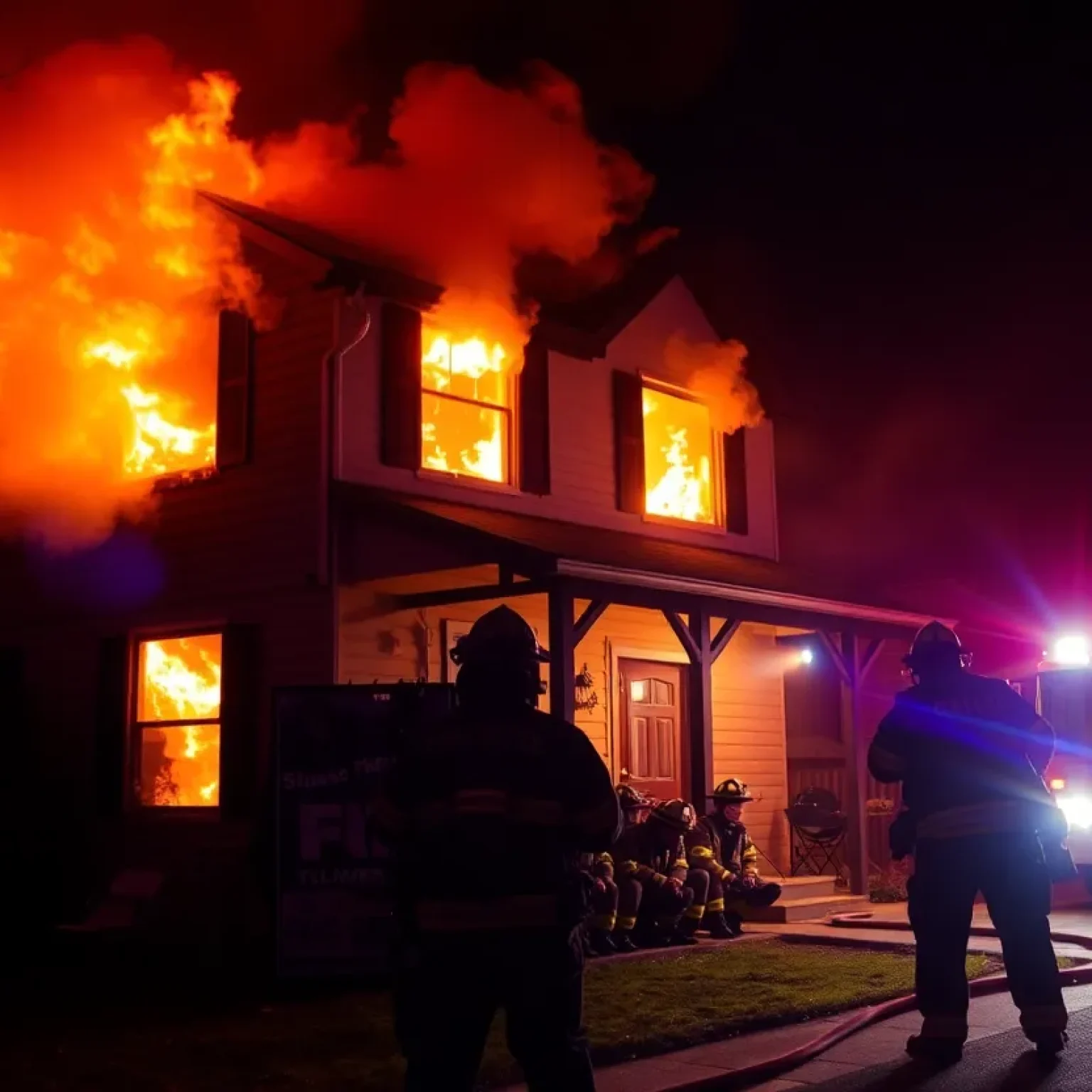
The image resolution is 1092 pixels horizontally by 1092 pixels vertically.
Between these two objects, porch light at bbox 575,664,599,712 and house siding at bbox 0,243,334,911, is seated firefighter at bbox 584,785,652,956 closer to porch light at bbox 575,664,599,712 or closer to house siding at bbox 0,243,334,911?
house siding at bbox 0,243,334,911

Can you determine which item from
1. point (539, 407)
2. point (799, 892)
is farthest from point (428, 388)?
point (799, 892)

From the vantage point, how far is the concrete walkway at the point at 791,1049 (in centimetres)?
636

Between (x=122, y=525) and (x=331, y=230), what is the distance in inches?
144

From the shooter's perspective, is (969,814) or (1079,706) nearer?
(969,814)

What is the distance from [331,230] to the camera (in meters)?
14.2

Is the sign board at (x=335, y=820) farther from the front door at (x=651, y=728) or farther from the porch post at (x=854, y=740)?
the porch post at (x=854, y=740)

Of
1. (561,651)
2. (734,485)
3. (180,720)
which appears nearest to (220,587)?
(180,720)

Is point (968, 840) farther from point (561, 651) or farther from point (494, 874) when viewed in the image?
point (561, 651)

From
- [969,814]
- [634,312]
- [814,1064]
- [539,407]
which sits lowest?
[814,1064]

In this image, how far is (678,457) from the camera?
15.3 m

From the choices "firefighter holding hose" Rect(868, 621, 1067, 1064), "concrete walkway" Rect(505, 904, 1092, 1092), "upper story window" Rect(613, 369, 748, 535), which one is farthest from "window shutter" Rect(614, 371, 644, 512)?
"firefighter holding hose" Rect(868, 621, 1067, 1064)

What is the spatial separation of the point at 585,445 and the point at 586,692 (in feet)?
7.93

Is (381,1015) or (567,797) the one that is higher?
(567,797)

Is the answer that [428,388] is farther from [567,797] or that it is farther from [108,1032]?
[567,797]
